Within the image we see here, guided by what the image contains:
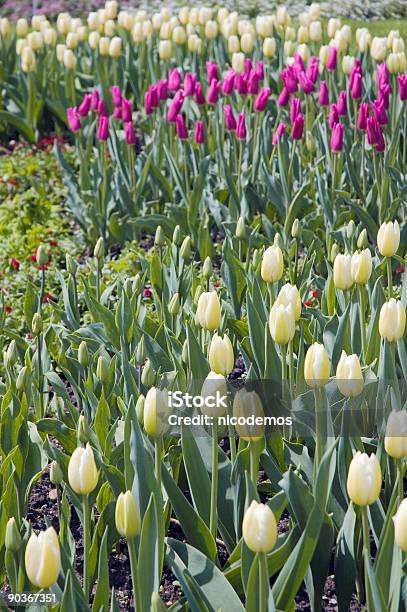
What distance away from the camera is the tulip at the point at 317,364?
80.6 inches

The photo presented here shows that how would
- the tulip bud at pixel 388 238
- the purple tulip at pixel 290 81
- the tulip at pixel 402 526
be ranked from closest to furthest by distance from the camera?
the tulip at pixel 402 526 < the tulip bud at pixel 388 238 < the purple tulip at pixel 290 81

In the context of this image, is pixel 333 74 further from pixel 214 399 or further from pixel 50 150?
pixel 214 399

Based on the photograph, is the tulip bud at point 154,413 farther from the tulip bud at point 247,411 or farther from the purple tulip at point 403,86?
the purple tulip at point 403,86

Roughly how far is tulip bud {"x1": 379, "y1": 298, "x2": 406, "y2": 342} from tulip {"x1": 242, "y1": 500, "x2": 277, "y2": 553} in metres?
0.79

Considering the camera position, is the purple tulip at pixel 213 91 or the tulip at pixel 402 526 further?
the purple tulip at pixel 213 91

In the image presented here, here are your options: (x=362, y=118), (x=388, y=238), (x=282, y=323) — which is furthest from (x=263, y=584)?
(x=362, y=118)

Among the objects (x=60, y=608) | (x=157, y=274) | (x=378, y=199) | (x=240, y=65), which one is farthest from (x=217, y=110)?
(x=60, y=608)

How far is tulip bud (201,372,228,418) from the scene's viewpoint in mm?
1975

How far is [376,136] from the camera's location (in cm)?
402

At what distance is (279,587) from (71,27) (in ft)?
19.7

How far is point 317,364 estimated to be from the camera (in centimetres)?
205

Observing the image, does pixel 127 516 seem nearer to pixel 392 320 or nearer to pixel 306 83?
pixel 392 320

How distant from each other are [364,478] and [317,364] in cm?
42

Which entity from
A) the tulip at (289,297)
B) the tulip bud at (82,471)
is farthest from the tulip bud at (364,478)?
the tulip at (289,297)
